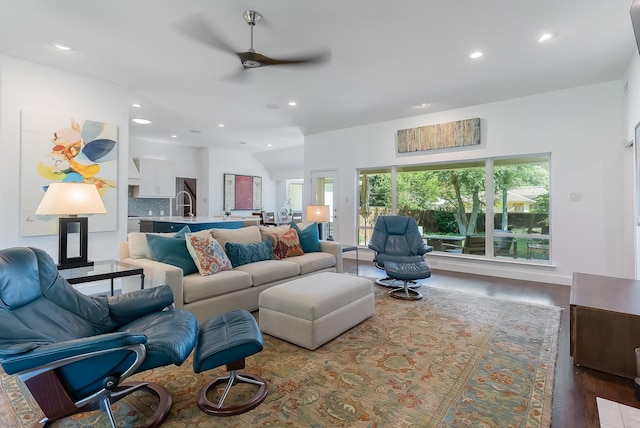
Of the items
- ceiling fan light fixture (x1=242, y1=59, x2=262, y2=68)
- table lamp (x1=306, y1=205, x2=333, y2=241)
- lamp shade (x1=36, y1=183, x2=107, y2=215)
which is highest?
ceiling fan light fixture (x1=242, y1=59, x2=262, y2=68)

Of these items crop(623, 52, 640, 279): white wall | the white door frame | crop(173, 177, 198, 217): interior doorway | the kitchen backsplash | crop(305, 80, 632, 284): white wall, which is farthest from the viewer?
crop(173, 177, 198, 217): interior doorway

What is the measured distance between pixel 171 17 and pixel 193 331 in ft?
8.89

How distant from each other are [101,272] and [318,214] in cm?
348

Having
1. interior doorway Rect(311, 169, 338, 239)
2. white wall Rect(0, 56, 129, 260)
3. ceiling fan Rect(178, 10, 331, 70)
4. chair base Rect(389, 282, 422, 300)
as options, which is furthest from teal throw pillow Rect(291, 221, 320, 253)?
white wall Rect(0, 56, 129, 260)

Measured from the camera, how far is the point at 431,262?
591cm

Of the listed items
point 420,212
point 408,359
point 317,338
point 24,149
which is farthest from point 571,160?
point 24,149

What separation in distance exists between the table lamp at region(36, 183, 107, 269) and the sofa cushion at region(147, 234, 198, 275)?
53cm

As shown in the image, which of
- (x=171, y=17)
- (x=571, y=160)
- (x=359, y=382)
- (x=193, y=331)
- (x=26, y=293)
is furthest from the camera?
(x=571, y=160)

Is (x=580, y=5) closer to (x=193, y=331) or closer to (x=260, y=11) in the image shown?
(x=260, y=11)

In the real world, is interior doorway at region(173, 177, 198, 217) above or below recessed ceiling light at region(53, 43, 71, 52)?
below

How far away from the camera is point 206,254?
126 inches

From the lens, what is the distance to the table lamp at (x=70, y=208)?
263 cm

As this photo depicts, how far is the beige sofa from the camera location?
9.14 feet

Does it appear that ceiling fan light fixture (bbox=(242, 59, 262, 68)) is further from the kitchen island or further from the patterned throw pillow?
the kitchen island
